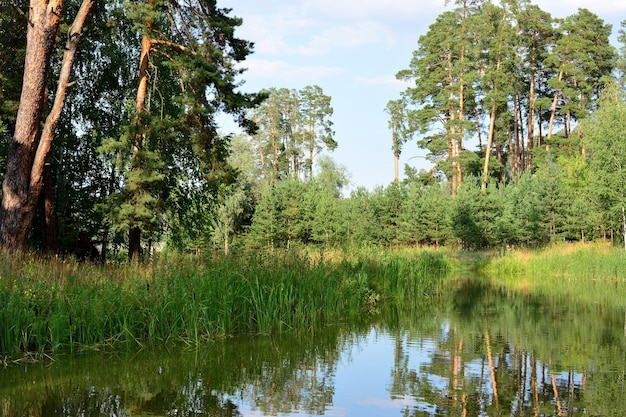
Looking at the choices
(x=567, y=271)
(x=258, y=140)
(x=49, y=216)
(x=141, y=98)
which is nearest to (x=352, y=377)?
(x=141, y=98)

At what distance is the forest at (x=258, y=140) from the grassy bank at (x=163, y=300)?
2.00 meters

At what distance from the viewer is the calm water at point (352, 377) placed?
18.7 feet

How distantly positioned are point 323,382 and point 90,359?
306cm

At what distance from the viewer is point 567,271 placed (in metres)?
23.2

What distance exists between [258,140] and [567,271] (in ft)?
123

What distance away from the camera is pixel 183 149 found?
17.9m

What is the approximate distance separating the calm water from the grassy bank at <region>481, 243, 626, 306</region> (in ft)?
25.9

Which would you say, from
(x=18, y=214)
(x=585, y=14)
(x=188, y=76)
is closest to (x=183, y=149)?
(x=188, y=76)

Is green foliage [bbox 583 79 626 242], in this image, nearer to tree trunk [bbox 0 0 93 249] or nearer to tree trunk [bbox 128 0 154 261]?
tree trunk [bbox 128 0 154 261]

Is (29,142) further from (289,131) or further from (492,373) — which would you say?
(289,131)

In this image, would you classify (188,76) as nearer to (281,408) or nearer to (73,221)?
(73,221)

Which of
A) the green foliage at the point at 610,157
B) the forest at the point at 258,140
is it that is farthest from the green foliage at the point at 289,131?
the green foliage at the point at 610,157

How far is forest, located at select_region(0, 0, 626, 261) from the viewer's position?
1349 cm

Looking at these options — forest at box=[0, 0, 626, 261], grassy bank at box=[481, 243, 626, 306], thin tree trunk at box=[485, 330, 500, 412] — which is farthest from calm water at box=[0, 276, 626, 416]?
grassy bank at box=[481, 243, 626, 306]
